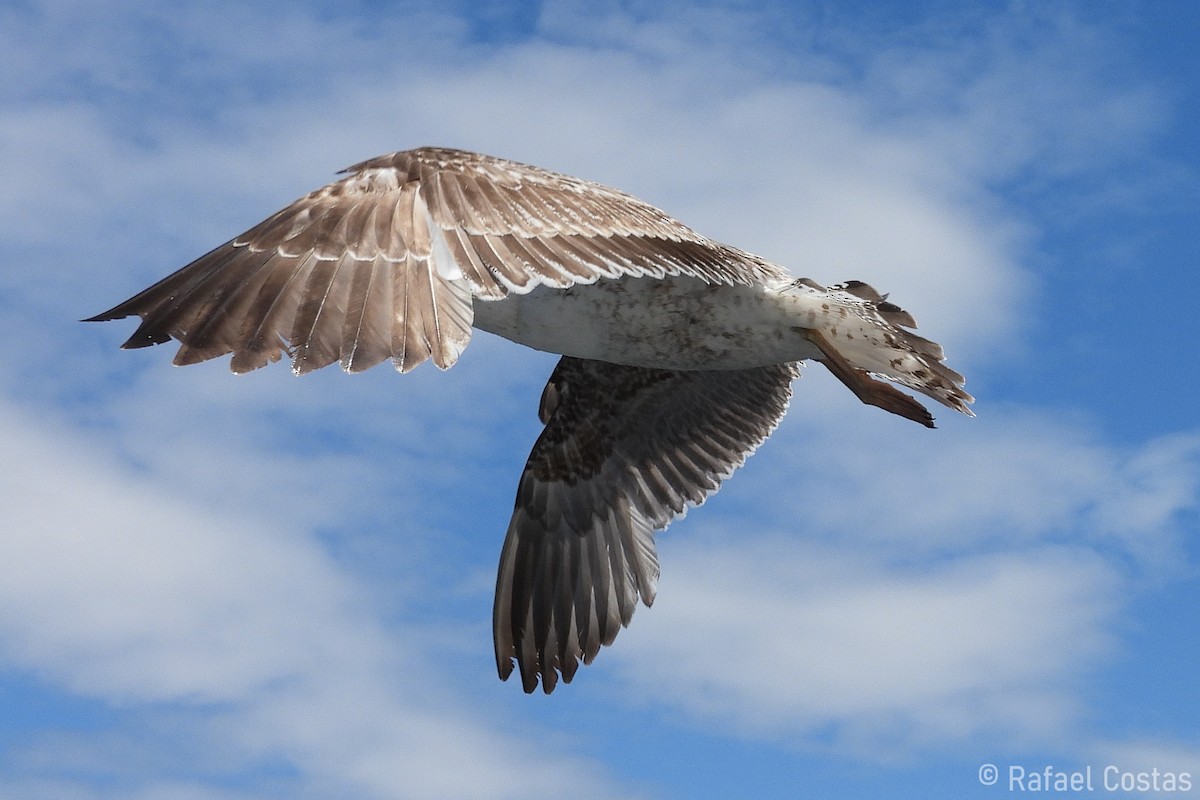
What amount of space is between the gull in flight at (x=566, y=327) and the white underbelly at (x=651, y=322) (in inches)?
0.5

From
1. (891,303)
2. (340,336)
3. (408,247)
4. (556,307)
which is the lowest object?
(340,336)

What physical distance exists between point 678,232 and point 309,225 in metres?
2.11

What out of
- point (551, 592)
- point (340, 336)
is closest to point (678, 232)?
point (340, 336)

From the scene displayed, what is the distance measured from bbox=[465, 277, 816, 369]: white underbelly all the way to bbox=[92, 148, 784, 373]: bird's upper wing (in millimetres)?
789

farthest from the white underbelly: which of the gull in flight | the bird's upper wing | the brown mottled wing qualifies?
the brown mottled wing

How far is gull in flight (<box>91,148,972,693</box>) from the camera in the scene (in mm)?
5977

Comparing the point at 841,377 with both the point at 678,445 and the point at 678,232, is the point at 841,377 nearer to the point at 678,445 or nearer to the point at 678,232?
the point at 678,232

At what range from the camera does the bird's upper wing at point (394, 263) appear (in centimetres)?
582

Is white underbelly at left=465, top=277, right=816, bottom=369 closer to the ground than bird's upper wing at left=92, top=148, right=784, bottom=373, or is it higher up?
higher up

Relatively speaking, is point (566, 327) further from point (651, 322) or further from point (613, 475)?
point (613, 475)

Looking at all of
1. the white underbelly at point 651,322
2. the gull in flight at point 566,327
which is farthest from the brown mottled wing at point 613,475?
the white underbelly at point 651,322

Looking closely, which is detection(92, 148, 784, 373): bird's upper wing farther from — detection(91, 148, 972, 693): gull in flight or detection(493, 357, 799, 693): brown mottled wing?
detection(493, 357, 799, 693): brown mottled wing

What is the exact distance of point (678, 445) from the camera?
1072cm

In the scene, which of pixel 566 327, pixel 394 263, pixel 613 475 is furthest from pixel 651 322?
pixel 613 475
